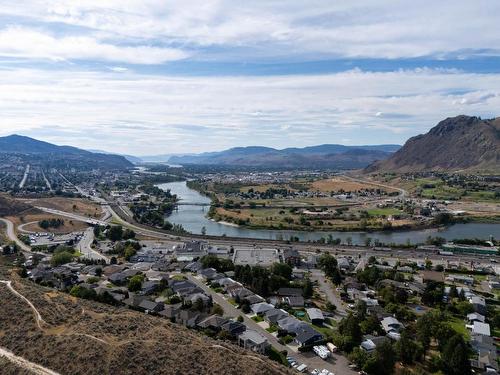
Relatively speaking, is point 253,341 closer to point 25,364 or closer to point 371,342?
point 371,342

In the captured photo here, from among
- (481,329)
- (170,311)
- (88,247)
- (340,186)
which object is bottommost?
(88,247)

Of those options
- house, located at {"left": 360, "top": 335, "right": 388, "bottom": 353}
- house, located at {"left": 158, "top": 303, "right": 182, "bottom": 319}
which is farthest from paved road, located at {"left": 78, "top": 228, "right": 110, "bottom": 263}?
house, located at {"left": 360, "top": 335, "right": 388, "bottom": 353}

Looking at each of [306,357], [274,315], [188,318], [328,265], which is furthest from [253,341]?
[328,265]

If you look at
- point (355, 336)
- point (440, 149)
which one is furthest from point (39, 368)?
point (440, 149)

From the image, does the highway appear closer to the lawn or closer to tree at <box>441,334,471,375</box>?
the lawn

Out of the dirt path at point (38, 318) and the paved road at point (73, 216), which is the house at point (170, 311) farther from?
the paved road at point (73, 216)

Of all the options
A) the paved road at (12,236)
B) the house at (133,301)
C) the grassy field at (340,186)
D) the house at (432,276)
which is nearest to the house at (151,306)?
the house at (133,301)
